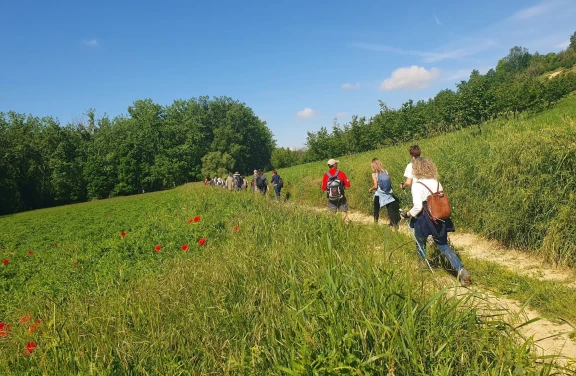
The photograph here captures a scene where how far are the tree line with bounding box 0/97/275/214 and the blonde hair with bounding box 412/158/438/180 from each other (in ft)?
177

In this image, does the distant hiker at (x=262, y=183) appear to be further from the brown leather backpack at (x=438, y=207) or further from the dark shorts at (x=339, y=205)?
the brown leather backpack at (x=438, y=207)

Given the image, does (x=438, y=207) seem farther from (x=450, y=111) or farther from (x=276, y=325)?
(x=450, y=111)

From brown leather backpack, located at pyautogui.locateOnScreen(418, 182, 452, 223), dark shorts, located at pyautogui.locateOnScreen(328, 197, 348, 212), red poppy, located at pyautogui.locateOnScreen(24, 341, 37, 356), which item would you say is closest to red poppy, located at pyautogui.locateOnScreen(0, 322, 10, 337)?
red poppy, located at pyautogui.locateOnScreen(24, 341, 37, 356)

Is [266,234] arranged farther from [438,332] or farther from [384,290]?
[438,332]

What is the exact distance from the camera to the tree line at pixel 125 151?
4856cm

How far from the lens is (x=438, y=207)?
15.4ft

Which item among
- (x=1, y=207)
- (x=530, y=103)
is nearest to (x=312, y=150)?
(x=530, y=103)

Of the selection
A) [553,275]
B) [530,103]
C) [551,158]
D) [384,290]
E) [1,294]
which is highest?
[530,103]

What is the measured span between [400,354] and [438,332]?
1.04 ft

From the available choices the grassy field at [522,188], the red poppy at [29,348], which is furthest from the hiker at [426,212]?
the red poppy at [29,348]

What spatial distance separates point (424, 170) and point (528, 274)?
215cm

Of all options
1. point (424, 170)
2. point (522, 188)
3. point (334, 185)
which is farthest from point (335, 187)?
point (522, 188)

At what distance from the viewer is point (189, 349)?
2523 millimetres

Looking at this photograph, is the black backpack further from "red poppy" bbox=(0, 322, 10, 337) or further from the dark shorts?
"red poppy" bbox=(0, 322, 10, 337)
